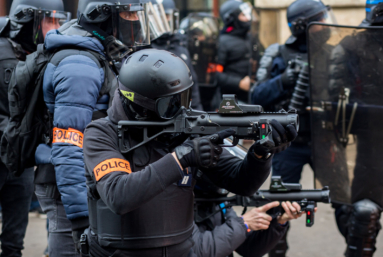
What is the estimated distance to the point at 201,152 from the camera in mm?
2088

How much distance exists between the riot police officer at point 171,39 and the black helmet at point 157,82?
2708mm

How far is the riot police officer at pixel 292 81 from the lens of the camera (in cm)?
440

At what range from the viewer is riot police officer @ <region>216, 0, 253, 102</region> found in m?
6.98

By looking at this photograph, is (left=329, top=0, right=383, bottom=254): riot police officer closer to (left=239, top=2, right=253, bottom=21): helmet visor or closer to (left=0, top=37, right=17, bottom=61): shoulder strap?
(left=0, top=37, right=17, bottom=61): shoulder strap

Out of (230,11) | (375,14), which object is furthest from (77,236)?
(230,11)

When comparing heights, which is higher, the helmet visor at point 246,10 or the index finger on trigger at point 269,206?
the helmet visor at point 246,10

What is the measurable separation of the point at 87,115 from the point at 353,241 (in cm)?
222

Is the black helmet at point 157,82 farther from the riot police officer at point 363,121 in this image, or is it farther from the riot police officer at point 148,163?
the riot police officer at point 363,121

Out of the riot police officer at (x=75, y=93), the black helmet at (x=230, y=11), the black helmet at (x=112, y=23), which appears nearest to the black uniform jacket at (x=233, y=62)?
the black helmet at (x=230, y=11)

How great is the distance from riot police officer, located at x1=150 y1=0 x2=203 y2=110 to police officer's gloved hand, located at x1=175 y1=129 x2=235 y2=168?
298 cm

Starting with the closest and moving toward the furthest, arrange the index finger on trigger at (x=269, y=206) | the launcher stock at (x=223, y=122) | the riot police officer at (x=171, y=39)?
1. the launcher stock at (x=223, y=122)
2. the index finger on trigger at (x=269, y=206)
3. the riot police officer at (x=171, y=39)

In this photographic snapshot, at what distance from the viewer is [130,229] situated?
2.25 meters

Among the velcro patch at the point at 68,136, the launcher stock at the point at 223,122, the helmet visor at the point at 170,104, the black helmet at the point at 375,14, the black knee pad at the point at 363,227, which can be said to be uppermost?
the black helmet at the point at 375,14

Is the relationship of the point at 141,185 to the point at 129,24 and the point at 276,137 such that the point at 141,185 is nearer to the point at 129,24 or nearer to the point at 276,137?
the point at 276,137
